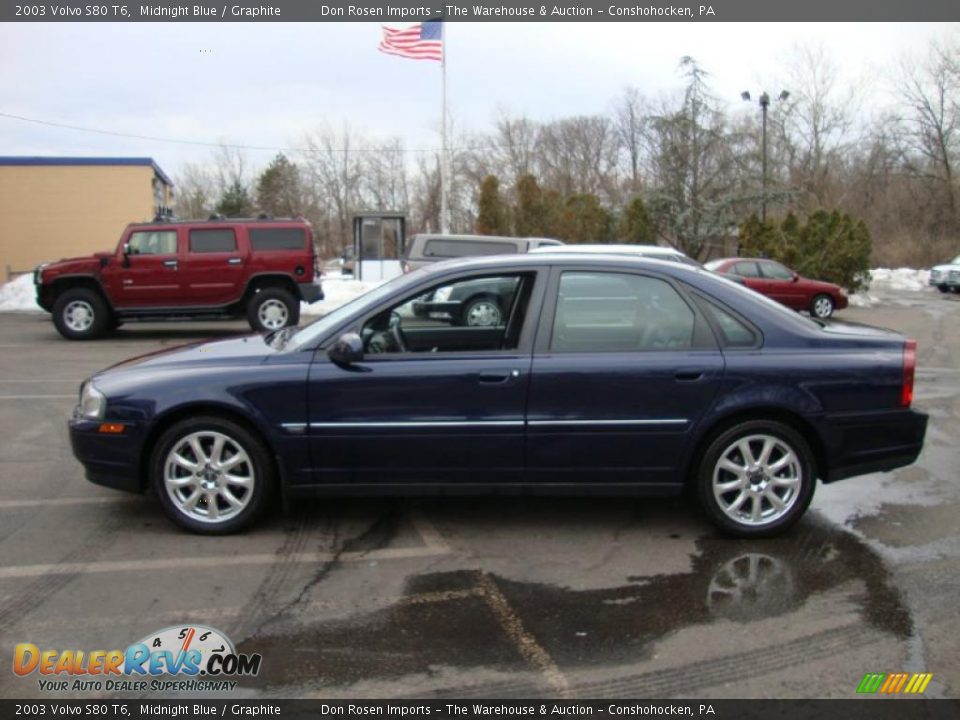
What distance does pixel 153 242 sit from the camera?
14.7m

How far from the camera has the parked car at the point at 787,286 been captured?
20125 millimetres

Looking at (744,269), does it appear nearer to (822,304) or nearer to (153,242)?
(822,304)

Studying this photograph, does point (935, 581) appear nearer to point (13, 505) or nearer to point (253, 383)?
point (253, 383)

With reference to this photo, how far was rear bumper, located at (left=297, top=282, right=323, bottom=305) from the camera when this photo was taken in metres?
14.3

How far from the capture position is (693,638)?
3650 millimetres

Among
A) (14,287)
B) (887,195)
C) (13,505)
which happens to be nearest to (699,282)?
(13,505)

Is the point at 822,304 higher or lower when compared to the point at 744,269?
lower

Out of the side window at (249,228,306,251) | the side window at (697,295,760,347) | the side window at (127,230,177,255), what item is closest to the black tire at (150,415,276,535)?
the side window at (697,295,760,347)

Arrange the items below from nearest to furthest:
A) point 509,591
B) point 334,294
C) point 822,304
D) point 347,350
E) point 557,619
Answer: point 557,619
point 509,591
point 347,350
point 822,304
point 334,294

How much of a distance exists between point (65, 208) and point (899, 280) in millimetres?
33693

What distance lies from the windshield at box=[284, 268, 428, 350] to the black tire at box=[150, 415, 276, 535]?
0.60 metres

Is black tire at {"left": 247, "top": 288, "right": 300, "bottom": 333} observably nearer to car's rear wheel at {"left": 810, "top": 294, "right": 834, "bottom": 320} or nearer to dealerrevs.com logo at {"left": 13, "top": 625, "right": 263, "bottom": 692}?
dealerrevs.com logo at {"left": 13, "top": 625, "right": 263, "bottom": 692}

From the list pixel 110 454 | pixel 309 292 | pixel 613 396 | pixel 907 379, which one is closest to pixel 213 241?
pixel 309 292
